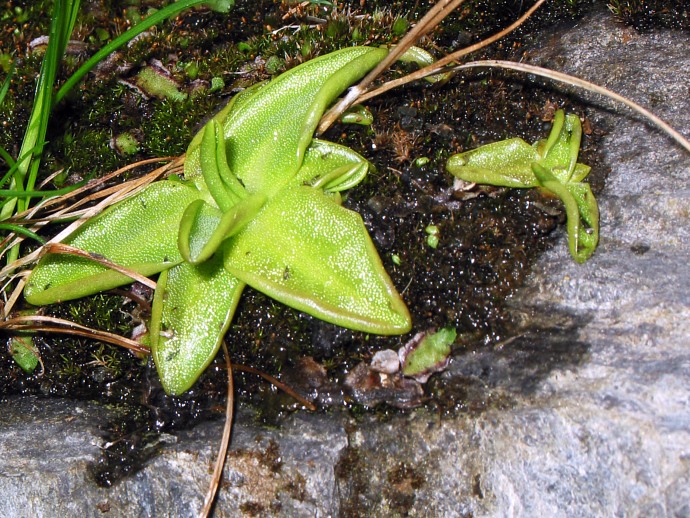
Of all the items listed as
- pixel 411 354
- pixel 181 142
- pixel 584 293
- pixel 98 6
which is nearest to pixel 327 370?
pixel 411 354

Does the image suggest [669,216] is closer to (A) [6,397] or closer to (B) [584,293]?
(B) [584,293]

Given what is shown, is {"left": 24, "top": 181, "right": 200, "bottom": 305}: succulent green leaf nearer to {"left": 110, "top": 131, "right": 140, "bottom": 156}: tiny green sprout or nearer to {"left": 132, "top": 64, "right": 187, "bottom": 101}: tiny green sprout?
{"left": 110, "top": 131, "right": 140, "bottom": 156}: tiny green sprout

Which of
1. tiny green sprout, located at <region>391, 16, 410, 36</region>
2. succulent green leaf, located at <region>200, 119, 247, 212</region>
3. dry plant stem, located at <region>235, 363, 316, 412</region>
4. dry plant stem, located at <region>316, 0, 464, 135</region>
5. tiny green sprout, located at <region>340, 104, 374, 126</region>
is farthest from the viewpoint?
tiny green sprout, located at <region>391, 16, 410, 36</region>

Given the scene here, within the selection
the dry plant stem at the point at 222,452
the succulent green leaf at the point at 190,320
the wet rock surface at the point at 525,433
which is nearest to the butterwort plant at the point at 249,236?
the succulent green leaf at the point at 190,320

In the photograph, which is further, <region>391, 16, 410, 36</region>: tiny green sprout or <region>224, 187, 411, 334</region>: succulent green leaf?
<region>391, 16, 410, 36</region>: tiny green sprout

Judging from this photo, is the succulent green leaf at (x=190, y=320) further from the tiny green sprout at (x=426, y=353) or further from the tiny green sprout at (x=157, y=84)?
the tiny green sprout at (x=157, y=84)

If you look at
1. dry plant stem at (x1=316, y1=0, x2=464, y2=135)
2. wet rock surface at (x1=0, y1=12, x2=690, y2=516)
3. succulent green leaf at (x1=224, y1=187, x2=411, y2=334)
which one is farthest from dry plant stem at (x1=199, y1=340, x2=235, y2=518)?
dry plant stem at (x1=316, y1=0, x2=464, y2=135)
